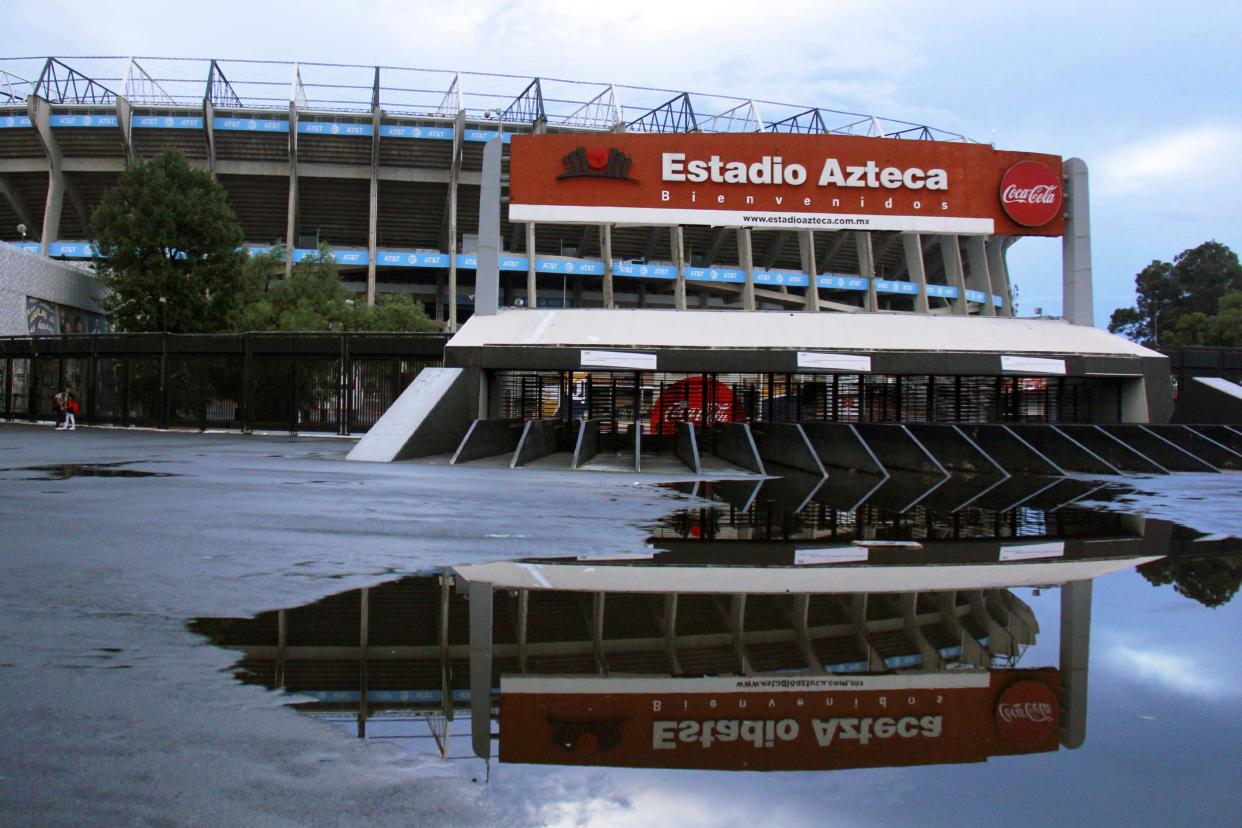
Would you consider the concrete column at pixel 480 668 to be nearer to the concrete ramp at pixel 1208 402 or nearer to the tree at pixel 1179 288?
the concrete ramp at pixel 1208 402

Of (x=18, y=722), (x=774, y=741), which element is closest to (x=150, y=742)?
(x=18, y=722)

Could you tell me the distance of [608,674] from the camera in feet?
13.9

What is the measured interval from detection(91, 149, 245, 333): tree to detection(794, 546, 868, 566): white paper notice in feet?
122

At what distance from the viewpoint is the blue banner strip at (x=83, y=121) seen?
2178 inches

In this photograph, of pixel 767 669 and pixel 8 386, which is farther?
pixel 8 386

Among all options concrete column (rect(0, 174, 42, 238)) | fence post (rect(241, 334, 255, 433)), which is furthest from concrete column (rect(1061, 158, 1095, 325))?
concrete column (rect(0, 174, 42, 238))

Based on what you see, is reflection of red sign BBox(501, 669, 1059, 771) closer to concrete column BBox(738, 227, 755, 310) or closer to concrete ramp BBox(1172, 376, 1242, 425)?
concrete ramp BBox(1172, 376, 1242, 425)

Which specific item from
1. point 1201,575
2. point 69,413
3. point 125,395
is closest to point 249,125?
point 125,395

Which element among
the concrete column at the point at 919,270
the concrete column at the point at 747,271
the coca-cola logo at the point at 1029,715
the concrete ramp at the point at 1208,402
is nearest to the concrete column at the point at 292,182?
the concrete column at the point at 747,271

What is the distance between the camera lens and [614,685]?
409cm

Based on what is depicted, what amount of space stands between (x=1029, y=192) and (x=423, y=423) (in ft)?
62.1

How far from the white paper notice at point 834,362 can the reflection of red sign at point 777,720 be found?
17.9 metres

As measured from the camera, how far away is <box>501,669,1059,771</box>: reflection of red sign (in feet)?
11.1

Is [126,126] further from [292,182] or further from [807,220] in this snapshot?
[807,220]
